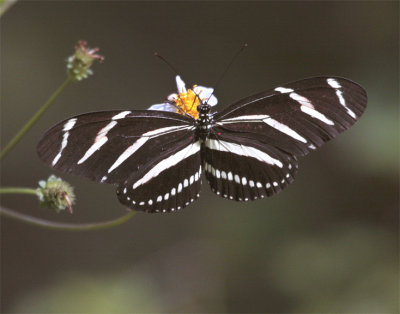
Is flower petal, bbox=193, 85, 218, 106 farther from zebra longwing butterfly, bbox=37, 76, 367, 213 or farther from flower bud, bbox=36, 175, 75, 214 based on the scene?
flower bud, bbox=36, 175, 75, 214

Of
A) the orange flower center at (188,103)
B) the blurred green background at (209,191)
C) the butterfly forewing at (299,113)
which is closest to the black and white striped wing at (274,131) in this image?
the butterfly forewing at (299,113)

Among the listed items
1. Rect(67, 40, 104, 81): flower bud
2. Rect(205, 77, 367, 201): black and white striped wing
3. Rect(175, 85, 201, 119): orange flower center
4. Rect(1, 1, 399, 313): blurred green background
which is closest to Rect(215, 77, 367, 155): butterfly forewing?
Rect(205, 77, 367, 201): black and white striped wing

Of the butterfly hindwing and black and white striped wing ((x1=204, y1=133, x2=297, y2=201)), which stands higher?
black and white striped wing ((x1=204, y1=133, x2=297, y2=201))

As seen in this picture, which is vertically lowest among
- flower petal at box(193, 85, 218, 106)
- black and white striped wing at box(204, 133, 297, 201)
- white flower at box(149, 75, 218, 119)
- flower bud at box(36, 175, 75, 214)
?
flower bud at box(36, 175, 75, 214)

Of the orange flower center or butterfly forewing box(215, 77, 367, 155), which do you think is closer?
butterfly forewing box(215, 77, 367, 155)

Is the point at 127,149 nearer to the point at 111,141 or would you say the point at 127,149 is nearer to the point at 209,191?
the point at 111,141

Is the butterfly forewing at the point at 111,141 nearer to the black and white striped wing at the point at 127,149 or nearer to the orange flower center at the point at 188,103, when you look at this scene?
the black and white striped wing at the point at 127,149

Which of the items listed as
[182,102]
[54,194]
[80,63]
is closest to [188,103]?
[182,102]

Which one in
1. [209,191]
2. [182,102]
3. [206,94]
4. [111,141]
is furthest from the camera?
[209,191]

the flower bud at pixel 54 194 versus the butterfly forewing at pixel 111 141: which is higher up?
the butterfly forewing at pixel 111 141
